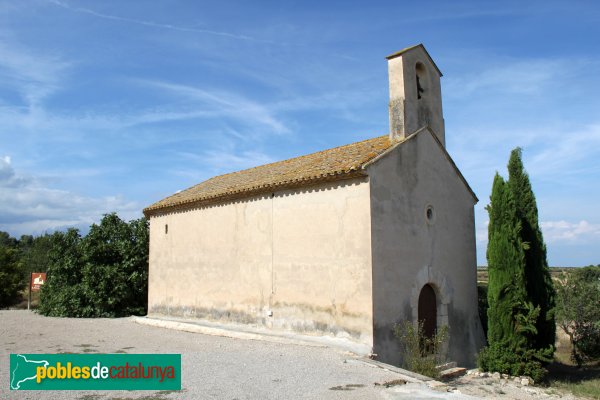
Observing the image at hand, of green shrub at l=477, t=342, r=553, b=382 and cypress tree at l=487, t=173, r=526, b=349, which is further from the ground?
cypress tree at l=487, t=173, r=526, b=349

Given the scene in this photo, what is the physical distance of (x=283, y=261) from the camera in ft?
40.3

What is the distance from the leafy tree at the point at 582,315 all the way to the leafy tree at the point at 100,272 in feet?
49.1

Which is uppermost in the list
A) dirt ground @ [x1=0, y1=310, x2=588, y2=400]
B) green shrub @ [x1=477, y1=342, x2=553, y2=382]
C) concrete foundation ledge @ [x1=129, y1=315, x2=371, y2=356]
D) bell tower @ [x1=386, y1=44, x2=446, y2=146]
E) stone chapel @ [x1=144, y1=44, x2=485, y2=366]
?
bell tower @ [x1=386, y1=44, x2=446, y2=146]

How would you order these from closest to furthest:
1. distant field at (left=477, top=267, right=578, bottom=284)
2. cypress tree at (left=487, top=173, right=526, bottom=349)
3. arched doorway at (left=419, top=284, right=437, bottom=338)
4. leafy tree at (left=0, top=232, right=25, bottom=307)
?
cypress tree at (left=487, top=173, right=526, bottom=349) < arched doorway at (left=419, top=284, right=437, bottom=338) < distant field at (left=477, top=267, right=578, bottom=284) < leafy tree at (left=0, top=232, right=25, bottom=307)

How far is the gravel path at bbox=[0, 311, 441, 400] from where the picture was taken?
7180 millimetres

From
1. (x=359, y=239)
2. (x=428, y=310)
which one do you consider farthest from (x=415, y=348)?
(x=359, y=239)

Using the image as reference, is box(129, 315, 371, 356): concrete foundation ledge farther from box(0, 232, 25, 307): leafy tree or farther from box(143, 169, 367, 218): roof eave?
box(0, 232, 25, 307): leafy tree

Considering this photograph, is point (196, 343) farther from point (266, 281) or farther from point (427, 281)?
point (427, 281)

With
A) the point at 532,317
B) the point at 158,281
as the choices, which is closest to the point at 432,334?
the point at 532,317

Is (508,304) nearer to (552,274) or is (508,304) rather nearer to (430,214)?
(430,214)

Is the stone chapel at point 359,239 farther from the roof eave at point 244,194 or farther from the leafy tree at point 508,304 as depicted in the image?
the leafy tree at point 508,304

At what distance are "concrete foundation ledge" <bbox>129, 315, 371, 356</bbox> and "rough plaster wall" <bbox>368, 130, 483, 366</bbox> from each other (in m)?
0.64

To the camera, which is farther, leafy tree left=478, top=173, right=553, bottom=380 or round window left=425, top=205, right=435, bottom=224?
round window left=425, top=205, right=435, bottom=224

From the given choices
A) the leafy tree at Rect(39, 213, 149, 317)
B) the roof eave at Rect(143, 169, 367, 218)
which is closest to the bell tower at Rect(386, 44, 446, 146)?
the roof eave at Rect(143, 169, 367, 218)
